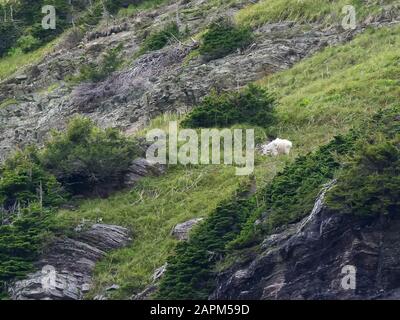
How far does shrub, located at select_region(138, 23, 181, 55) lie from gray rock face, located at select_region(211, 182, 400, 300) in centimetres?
2537

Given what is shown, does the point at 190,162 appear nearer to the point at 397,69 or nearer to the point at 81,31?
the point at 397,69

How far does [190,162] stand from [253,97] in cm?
404

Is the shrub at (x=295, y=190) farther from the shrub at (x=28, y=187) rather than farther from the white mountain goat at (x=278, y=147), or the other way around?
the shrub at (x=28, y=187)

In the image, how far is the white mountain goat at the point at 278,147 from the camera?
51.9m

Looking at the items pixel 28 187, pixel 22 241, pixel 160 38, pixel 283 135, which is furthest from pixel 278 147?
pixel 160 38

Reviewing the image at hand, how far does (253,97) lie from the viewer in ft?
186

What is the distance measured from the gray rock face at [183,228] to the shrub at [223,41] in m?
15.9

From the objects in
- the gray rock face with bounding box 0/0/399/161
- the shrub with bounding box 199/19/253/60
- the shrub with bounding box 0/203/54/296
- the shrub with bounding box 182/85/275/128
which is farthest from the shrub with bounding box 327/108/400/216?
the shrub with bounding box 199/19/253/60

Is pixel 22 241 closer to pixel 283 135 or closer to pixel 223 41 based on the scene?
pixel 283 135

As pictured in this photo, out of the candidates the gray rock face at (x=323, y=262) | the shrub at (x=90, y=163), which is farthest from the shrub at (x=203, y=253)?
the shrub at (x=90, y=163)

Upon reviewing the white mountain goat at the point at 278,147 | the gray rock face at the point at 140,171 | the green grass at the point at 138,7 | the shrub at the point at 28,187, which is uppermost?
the green grass at the point at 138,7

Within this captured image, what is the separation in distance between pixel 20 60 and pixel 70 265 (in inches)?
1170

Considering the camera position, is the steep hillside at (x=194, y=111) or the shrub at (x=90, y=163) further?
the shrub at (x=90, y=163)
